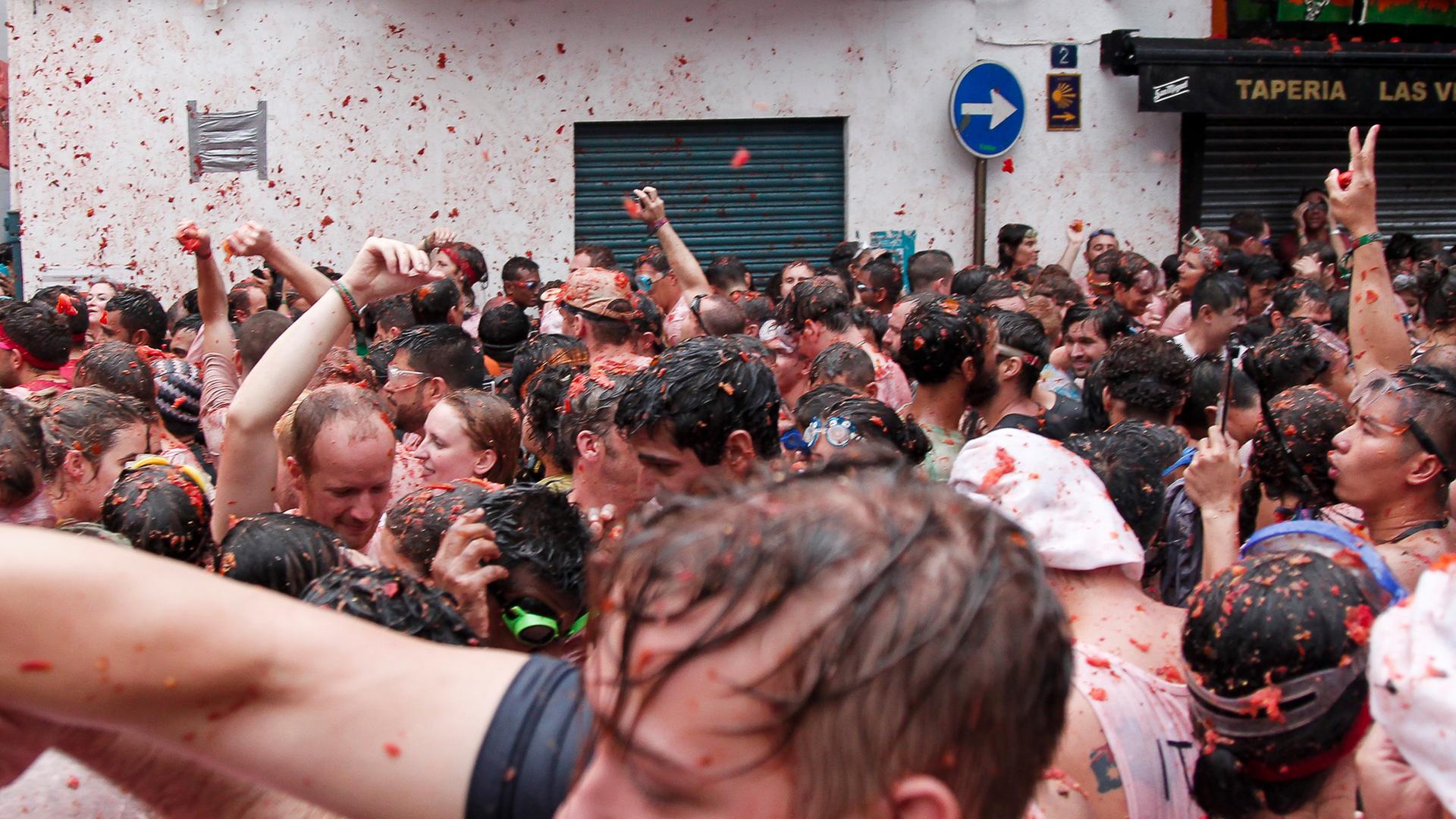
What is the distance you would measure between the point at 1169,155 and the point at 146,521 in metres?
11.8

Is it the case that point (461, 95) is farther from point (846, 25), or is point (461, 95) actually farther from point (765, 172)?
point (846, 25)

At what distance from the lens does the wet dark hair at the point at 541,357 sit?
560 centimetres

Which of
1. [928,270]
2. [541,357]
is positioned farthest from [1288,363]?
[928,270]

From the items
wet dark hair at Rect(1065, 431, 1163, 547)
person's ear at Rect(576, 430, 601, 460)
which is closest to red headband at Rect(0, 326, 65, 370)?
person's ear at Rect(576, 430, 601, 460)

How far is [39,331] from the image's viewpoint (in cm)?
575

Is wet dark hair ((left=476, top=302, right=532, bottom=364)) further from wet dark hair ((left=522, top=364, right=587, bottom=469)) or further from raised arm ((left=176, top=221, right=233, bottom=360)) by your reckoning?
wet dark hair ((left=522, top=364, right=587, bottom=469))

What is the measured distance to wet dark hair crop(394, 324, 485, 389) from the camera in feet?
18.6

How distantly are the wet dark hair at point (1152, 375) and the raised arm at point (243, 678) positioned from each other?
3.96 m

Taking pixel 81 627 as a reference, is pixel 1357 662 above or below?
below

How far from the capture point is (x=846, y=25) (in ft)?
40.6

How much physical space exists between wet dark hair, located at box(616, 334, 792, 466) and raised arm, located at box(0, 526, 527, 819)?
1912mm

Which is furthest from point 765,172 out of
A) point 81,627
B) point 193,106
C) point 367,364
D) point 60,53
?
point 81,627

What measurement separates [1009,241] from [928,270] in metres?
2.40

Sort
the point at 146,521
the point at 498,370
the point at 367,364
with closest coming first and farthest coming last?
the point at 146,521 < the point at 367,364 < the point at 498,370
